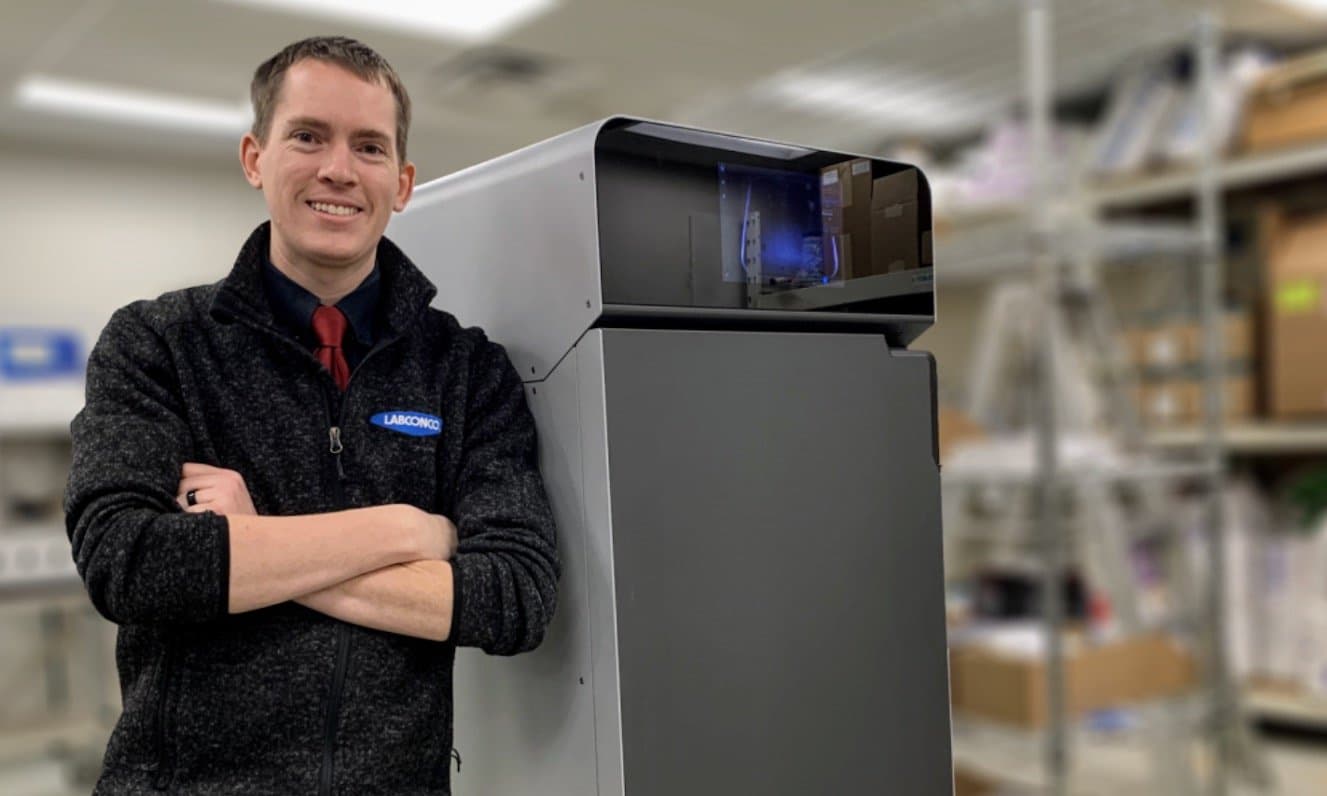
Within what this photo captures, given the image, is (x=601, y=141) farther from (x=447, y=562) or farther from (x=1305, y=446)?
(x=1305, y=446)

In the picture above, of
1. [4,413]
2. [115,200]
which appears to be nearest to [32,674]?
[4,413]

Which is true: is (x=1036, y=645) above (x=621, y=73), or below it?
below

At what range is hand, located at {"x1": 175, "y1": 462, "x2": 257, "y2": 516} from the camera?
735 millimetres

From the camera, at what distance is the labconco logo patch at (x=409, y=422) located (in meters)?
0.81

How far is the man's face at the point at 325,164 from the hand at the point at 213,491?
170mm

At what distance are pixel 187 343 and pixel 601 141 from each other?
1.10 feet

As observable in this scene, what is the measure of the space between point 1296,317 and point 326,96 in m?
2.56

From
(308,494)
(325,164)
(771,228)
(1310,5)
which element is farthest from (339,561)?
(1310,5)

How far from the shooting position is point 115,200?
4.51 meters

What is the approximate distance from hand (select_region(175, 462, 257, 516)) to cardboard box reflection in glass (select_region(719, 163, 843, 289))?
0.40 m

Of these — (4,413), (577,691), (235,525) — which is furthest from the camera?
(4,413)

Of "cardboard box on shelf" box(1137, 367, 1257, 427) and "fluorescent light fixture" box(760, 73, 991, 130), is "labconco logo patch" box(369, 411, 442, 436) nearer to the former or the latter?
"fluorescent light fixture" box(760, 73, 991, 130)

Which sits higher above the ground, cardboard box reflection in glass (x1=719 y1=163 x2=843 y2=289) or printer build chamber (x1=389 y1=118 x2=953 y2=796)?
cardboard box reflection in glass (x1=719 y1=163 x2=843 y2=289)

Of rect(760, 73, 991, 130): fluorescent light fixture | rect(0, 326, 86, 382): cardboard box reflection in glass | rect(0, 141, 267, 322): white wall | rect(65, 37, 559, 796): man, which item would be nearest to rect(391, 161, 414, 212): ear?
rect(65, 37, 559, 796): man
